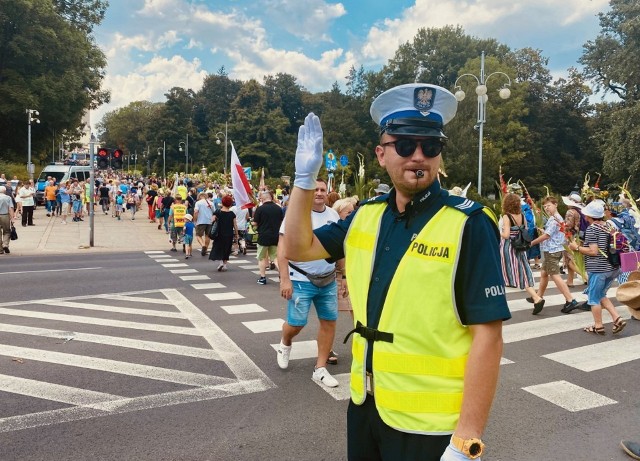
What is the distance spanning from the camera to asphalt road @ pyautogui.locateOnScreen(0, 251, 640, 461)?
388 centimetres

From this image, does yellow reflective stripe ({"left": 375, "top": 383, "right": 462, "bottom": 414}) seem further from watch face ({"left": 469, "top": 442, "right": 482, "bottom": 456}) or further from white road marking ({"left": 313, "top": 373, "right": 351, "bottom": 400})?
white road marking ({"left": 313, "top": 373, "right": 351, "bottom": 400})

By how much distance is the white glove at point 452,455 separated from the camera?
1661 millimetres

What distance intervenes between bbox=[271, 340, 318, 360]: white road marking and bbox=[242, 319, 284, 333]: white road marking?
28.7 inches

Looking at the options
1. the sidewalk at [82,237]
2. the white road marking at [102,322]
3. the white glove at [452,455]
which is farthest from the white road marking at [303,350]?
the sidewalk at [82,237]

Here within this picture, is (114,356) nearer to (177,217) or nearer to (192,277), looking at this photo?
(192,277)

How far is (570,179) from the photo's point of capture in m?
50.1

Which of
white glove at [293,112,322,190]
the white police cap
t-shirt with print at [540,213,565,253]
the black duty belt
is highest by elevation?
the white police cap

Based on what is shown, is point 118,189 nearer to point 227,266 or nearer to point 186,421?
point 227,266

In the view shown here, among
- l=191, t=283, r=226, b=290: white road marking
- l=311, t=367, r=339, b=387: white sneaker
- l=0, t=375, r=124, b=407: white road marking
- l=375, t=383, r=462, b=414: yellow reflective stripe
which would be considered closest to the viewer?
l=375, t=383, r=462, b=414: yellow reflective stripe

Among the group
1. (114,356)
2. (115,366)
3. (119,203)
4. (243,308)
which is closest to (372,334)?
(115,366)

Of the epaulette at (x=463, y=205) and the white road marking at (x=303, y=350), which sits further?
the white road marking at (x=303, y=350)

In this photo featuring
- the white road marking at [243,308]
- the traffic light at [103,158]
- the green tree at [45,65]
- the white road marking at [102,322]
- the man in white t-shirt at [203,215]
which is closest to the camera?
the white road marking at [102,322]

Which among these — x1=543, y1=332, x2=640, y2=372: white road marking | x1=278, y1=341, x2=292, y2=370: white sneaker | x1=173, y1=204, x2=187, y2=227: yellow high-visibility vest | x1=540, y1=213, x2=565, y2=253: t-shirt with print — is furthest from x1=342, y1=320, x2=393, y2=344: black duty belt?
x1=173, y1=204, x2=187, y2=227: yellow high-visibility vest

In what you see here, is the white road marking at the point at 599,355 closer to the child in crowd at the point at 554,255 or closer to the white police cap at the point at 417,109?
the child in crowd at the point at 554,255
